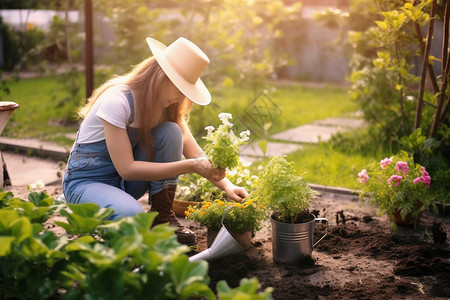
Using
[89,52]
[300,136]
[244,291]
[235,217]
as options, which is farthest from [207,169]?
[300,136]

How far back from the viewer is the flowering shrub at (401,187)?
11.5 ft

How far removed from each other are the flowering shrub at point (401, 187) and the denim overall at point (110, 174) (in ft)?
4.72

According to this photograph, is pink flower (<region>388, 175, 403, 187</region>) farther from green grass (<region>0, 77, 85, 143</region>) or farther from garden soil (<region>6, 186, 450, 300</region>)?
green grass (<region>0, 77, 85, 143</region>)

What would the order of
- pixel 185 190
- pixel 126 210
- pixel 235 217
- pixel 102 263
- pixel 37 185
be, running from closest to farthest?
pixel 102 263 < pixel 126 210 < pixel 235 217 < pixel 185 190 < pixel 37 185

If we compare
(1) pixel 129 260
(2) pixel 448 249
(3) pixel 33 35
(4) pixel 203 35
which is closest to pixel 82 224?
(1) pixel 129 260

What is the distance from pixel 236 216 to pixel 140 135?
72cm

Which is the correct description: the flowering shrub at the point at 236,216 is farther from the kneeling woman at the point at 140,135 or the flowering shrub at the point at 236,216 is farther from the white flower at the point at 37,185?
the white flower at the point at 37,185

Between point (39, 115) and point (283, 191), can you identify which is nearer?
point (283, 191)

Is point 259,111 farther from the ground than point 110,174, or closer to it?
closer to it

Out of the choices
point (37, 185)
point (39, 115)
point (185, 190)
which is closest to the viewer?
point (185, 190)

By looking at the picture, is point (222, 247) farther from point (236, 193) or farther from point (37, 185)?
point (37, 185)

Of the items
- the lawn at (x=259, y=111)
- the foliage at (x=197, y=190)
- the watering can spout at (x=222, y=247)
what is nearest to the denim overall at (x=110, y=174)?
the watering can spout at (x=222, y=247)

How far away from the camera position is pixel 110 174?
121 inches

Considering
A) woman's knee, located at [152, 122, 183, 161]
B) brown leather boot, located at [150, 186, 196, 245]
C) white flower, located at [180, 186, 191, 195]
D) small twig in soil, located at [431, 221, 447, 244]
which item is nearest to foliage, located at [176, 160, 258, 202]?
white flower, located at [180, 186, 191, 195]
